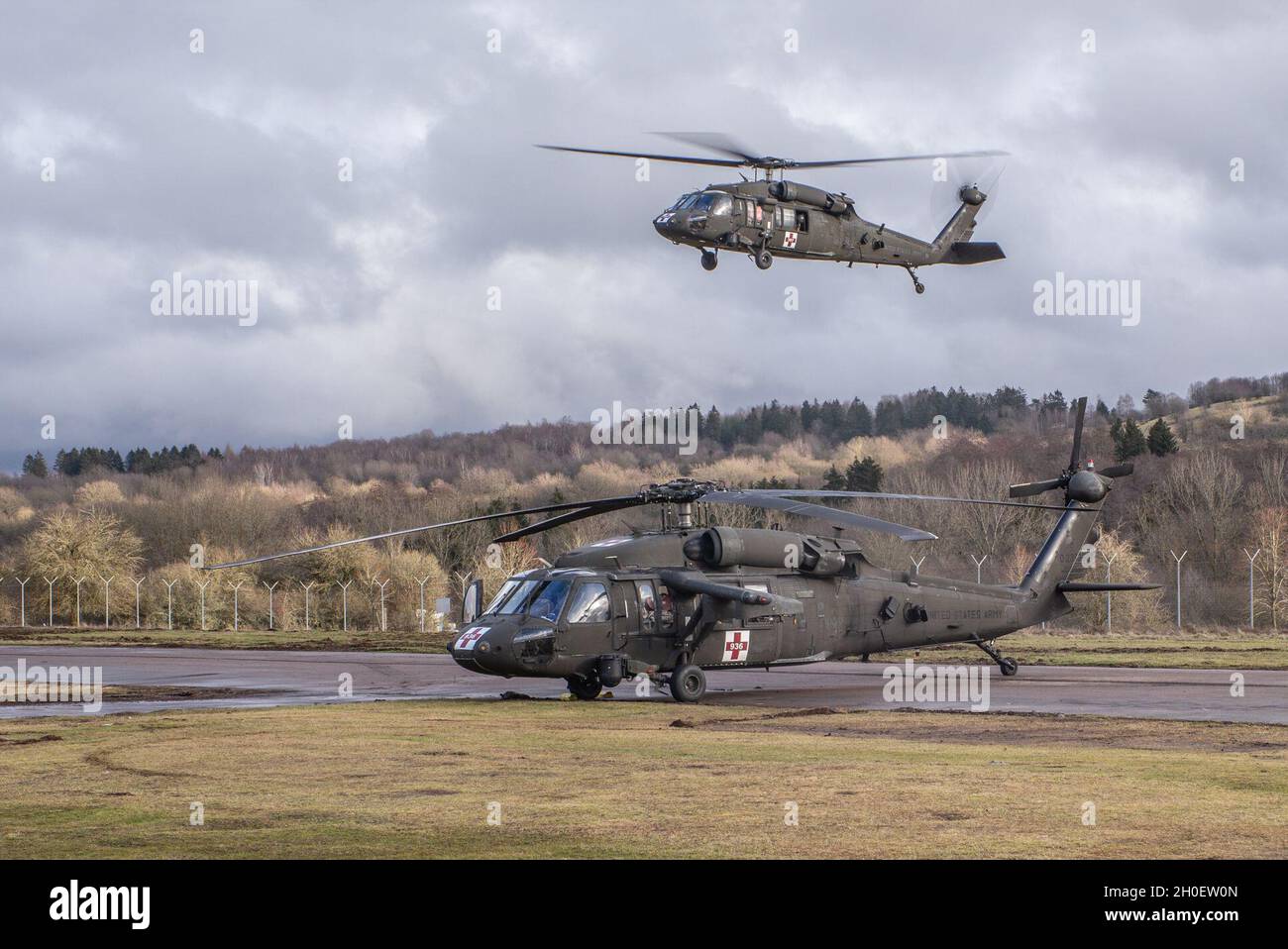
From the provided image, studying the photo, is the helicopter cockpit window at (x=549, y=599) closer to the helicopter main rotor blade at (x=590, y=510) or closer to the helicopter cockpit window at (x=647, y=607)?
the helicopter main rotor blade at (x=590, y=510)

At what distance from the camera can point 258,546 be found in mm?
97625

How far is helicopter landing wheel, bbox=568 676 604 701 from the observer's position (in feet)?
80.2

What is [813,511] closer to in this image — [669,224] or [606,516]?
[669,224]

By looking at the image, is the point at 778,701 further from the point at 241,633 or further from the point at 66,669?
the point at 241,633

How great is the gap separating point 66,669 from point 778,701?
59.8 feet

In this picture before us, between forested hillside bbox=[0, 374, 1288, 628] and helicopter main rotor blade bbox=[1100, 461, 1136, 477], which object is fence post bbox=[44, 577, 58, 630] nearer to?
forested hillside bbox=[0, 374, 1288, 628]

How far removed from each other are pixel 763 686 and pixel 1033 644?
16646 millimetres

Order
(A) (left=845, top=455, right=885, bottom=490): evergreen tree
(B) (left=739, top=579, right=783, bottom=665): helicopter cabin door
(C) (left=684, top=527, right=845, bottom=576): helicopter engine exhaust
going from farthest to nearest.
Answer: (A) (left=845, top=455, right=885, bottom=490): evergreen tree
(B) (left=739, top=579, right=783, bottom=665): helicopter cabin door
(C) (left=684, top=527, right=845, bottom=576): helicopter engine exhaust

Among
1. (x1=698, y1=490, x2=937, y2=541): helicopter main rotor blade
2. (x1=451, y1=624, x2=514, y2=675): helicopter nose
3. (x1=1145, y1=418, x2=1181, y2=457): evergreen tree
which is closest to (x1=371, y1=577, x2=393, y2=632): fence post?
(x1=451, y1=624, x2=514, y2=675): helicopter nose

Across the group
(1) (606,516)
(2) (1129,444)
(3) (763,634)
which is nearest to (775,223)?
(3) (763,634)

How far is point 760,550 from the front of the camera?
25.3 meters

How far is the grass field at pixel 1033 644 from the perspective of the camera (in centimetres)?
3522

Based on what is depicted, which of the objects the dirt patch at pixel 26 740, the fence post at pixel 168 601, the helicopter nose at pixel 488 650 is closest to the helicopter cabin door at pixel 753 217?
the helicopter nose at pixel 488 650

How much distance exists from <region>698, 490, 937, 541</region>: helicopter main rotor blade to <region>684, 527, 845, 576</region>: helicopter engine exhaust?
0.80 meters
